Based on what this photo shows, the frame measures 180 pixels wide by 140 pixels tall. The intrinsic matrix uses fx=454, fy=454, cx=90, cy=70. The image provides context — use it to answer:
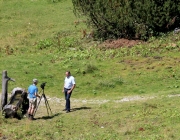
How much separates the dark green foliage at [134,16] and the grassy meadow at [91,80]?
3.58ft

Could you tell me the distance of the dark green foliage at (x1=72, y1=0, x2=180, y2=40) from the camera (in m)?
31.0

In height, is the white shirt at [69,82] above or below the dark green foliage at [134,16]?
below

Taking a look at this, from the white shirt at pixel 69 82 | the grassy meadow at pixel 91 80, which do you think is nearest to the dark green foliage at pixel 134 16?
the grassy meadow at pixel 91 80

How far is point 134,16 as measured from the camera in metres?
31.8

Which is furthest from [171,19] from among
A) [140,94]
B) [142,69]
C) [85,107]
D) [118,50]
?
[85,107]

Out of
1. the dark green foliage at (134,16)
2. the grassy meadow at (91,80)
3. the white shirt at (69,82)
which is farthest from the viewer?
the dark green foliage at (134,16)

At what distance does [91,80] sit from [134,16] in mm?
8303

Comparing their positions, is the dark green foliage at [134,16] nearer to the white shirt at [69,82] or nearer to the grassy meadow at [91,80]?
the grassy meadow at [91,80]

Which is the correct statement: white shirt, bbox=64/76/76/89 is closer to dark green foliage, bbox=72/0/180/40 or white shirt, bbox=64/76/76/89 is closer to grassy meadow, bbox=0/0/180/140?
grassy meadow, bbox=0/0/180/140

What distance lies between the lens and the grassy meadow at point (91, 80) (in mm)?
16984

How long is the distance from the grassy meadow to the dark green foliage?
43.0 inches

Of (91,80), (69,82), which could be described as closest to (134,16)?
(91,80)

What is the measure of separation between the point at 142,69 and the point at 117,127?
386 inches

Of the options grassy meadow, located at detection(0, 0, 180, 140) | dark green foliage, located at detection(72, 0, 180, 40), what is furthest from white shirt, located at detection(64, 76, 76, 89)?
dark green foliage, located at detection(72, 0, 180, 40)
